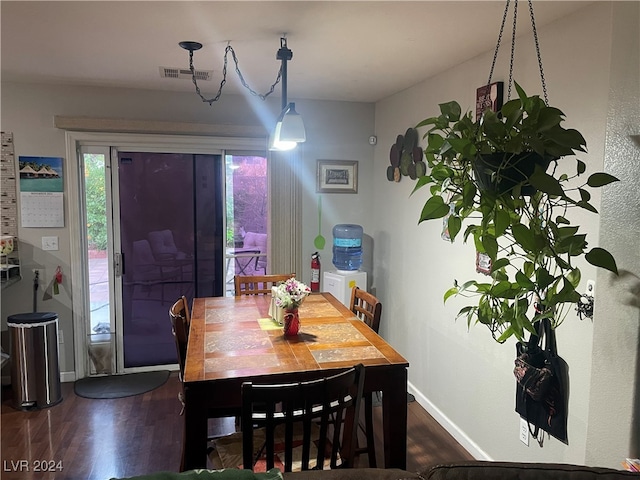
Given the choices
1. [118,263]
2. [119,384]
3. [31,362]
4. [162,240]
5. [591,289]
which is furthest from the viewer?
[162,240]

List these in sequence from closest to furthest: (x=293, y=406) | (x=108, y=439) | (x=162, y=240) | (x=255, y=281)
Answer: (x=293, y=406)
(x=108, y=439)
(x=255, y=281)
(x=162, y=240)

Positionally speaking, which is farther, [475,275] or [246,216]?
[246,216]

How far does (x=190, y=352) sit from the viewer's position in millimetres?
2211

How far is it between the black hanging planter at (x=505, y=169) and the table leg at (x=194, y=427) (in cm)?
133

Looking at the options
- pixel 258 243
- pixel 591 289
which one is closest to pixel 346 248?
pixel 258 243

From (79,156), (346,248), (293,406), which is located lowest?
(293,406)

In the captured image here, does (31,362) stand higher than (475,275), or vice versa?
(475,275)

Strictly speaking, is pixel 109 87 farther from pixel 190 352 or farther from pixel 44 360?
pixel 190 352

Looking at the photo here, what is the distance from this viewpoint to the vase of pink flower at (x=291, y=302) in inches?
96.7

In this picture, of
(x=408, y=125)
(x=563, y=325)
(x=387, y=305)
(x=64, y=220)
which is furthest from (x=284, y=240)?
(x=563, y=325)

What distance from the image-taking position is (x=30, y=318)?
3.51 m

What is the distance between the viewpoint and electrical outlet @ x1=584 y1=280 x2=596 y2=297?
2012 millimetres

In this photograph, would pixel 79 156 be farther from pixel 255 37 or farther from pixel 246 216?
pixel 255 37

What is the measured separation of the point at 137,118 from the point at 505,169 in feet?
11.2
